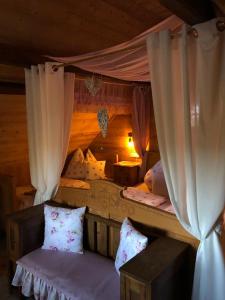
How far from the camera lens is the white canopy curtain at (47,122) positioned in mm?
2672

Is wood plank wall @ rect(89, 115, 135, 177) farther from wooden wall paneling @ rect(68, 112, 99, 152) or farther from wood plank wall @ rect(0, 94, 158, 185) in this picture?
wooden wall paneling @ rect(68, 112, 99, 152)

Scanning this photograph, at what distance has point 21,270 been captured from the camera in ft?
7.91

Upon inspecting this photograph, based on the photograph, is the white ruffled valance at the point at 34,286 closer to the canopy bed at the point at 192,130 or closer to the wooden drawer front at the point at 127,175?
the canopy bed at the point at 192,130

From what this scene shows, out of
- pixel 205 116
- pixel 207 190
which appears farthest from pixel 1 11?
pixel 207 190

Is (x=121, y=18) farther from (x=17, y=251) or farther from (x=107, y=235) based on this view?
(x=17, y=251)

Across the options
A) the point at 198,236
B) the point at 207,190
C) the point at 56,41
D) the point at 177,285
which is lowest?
the point at 177,285

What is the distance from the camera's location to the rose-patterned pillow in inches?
→ 78.2

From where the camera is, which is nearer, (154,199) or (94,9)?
(94,9)

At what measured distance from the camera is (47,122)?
8.92ft

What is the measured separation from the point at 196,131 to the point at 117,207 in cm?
110

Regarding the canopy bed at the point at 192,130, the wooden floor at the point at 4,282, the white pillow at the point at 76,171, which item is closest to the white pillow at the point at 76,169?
the white pillow at the point at 76,171

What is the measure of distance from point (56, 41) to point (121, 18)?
715 millimetres

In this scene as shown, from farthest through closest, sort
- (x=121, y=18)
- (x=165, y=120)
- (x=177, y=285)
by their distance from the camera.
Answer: (x=121, y=18) → (x=177, y=285) → (x=165, y=120)

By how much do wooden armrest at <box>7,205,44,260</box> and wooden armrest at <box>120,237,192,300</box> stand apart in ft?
3.90
